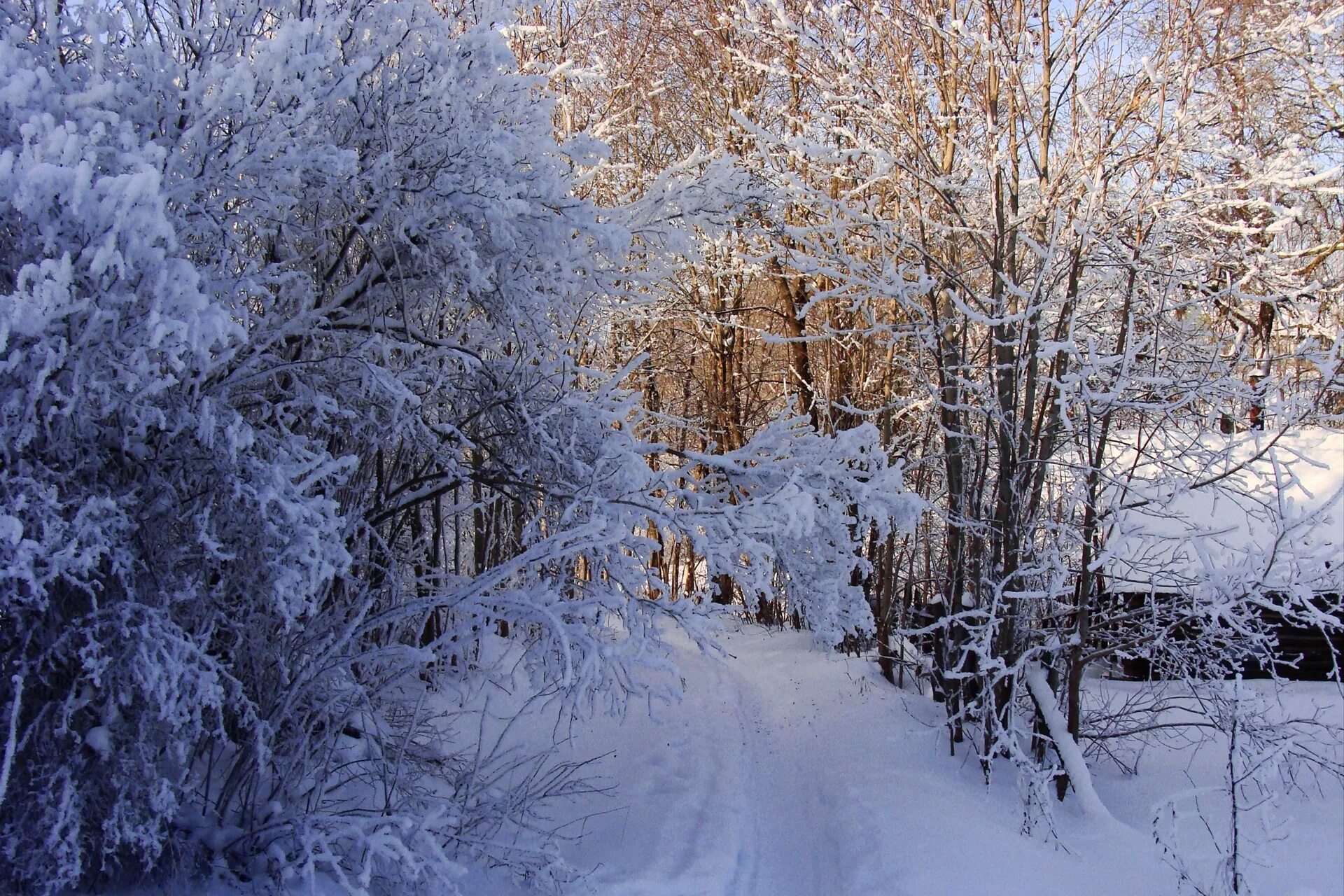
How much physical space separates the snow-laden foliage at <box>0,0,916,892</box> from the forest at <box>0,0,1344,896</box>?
30mm

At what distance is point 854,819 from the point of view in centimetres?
639

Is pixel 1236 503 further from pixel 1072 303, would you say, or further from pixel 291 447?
pixel 291 447

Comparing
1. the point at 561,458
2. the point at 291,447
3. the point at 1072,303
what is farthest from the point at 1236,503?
the point at 291,447

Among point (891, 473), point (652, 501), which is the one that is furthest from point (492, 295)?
point (891, 473)

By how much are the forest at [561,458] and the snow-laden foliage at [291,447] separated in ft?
0.10

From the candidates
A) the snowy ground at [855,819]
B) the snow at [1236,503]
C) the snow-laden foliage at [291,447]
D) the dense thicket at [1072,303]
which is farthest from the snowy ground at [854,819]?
the snow at [1236,503]

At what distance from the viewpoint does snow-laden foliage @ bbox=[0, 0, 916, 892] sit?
338 centimetres

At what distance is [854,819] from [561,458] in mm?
3215

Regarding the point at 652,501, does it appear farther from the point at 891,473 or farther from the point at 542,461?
the point at 891,473

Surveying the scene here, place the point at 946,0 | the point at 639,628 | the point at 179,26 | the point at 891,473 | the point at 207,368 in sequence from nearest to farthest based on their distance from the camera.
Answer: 1. the point at 207,368
2. the point at 179,26
3. the point at 639,628
4. the point at 891,473
5. the point at 946,0

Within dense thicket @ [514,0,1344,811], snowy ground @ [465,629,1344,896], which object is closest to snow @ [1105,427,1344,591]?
dense thicket @ [514,0,1344,811]

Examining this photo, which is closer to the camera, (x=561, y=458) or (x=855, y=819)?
(x=561, y=458)

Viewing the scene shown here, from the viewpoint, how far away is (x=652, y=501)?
16.8 feet

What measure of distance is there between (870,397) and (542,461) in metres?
6.81
